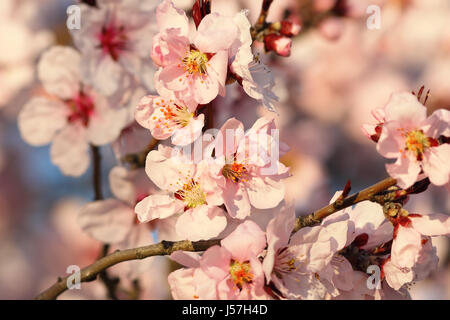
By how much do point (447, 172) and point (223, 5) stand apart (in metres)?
1.21

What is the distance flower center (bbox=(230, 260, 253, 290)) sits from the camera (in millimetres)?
727

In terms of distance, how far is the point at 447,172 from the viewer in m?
0.68

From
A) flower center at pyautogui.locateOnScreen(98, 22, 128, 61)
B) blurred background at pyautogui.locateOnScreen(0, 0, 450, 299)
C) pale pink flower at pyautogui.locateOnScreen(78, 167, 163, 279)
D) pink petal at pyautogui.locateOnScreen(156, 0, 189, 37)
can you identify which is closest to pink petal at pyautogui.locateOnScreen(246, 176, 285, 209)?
pink petal at pyautogui.locateOnScreen(156, 0, 189, 37)

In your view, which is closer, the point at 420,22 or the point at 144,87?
the point at 144,87

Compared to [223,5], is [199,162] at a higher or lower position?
lower

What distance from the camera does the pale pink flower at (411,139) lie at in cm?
70

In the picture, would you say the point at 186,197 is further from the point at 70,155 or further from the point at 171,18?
the point at 70,155

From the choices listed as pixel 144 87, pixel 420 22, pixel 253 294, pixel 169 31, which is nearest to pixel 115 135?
pixel 144 87

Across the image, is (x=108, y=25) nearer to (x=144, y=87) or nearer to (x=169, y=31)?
(x=144, y=87)

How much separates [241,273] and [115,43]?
607 mm

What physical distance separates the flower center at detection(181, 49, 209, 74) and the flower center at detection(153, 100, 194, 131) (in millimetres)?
50

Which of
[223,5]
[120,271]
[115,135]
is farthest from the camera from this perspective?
[223,5]

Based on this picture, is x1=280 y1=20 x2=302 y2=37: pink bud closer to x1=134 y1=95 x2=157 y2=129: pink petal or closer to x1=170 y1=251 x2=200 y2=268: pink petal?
x1=134 y1=95 x2=157 y2=129: pink petal

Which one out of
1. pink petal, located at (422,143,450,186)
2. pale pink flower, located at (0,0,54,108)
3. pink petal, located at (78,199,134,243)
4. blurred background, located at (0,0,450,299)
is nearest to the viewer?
pink petal, located at (422,143,450,186)
